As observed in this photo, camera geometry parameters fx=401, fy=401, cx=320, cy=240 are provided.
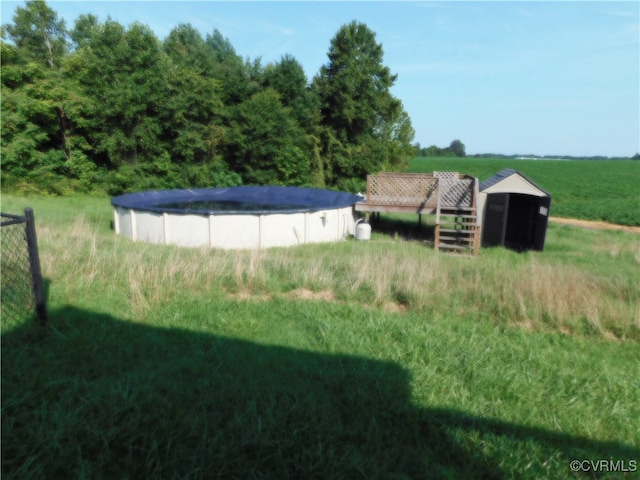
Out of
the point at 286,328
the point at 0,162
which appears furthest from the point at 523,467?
the point at 0,162

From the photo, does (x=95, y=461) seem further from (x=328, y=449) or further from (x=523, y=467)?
(x=523, y=467)

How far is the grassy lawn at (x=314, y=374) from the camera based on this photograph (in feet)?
9.33


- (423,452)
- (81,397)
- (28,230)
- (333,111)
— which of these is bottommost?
(423,452)

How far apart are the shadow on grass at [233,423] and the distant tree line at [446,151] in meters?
127

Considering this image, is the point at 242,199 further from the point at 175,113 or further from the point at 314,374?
the point at 314,374

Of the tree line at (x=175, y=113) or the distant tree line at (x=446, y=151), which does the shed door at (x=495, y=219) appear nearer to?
the tree line at (x=175, y=113)

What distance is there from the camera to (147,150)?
2566cm

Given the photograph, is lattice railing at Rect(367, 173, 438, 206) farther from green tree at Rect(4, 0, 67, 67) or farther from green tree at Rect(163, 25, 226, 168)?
green tree at Rect(4, 0, 67, 67)

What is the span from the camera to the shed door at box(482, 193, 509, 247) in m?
14.3

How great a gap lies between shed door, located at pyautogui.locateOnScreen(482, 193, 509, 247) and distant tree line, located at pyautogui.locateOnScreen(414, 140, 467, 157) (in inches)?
4490

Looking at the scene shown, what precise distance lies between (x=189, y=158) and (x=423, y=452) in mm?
26430

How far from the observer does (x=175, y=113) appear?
25094 millimetres

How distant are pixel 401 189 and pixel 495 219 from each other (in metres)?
3.59

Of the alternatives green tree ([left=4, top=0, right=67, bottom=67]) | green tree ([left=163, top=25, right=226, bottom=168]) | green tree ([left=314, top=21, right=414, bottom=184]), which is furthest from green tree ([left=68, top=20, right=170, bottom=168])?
green tree ([left=314, top=21, right=414, bottom=184])
